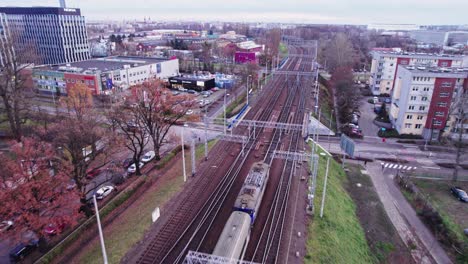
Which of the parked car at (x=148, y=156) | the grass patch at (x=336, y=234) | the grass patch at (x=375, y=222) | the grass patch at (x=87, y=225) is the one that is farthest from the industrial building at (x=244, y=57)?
the grass patch at (x=87, y=225)

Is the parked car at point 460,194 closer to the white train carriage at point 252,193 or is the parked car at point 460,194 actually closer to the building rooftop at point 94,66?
the white train carriage at point 252,193

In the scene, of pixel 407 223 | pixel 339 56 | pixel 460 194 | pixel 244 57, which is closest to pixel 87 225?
pixel 407 223

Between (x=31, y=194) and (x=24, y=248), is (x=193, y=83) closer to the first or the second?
(x=24, y=248)

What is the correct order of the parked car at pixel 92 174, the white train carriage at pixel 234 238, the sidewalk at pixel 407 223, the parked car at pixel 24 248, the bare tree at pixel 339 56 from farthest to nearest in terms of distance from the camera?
the bare tree at pixel 339 56 < the parked car at pixel 92 174 < the sidewalk at pixel 407 223 < the parked car at pixel 24 248 < the white train carriage at pixel 234 238

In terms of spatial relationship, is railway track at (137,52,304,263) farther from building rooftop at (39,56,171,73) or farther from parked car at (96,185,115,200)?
building rooftop at (39,56,171,73)

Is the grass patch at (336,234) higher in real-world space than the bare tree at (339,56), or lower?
lower

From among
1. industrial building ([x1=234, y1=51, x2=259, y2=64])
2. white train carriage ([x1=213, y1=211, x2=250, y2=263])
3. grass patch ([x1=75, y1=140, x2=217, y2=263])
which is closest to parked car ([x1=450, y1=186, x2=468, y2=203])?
white train carriage ([x1=213, y1=211, x2=250, y2=263])

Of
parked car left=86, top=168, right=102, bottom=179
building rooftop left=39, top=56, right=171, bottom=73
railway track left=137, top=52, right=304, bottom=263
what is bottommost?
parked car left=86, top=168, right=102, bottom=179
